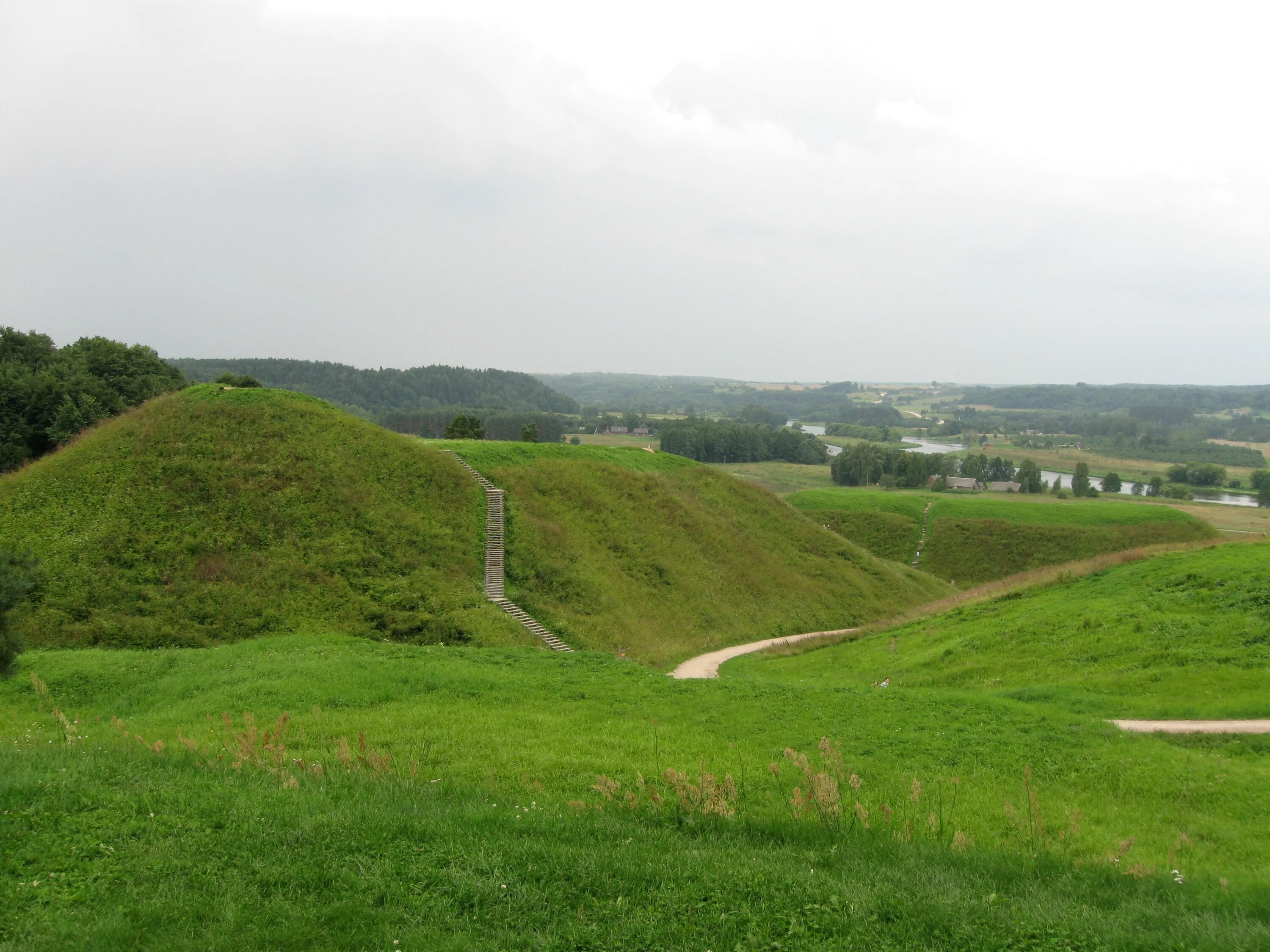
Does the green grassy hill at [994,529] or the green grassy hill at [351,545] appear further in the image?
the green grassy hill at [994,529]

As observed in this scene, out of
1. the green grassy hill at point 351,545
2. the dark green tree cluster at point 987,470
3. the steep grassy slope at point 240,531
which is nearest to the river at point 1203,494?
the dark green tree cluster at point 987,470

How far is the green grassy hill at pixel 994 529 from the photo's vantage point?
59.1 meters

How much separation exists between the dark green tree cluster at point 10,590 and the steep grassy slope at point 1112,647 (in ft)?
62.1

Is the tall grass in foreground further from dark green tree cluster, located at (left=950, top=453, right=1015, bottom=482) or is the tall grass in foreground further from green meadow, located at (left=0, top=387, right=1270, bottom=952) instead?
dark green tree cluster, located at (left=950, top=453, right=1015, bottom=482)

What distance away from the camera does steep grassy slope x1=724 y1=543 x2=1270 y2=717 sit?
647 inches

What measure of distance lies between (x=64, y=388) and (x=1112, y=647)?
5095cm

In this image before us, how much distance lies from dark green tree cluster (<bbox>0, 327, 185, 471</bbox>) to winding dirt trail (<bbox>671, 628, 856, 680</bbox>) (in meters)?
34.9

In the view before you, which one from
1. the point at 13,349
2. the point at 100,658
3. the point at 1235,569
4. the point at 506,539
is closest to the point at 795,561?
the point at 506,539

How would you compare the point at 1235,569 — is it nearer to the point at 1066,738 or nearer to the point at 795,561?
the point at 1066,738

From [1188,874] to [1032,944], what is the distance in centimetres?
323

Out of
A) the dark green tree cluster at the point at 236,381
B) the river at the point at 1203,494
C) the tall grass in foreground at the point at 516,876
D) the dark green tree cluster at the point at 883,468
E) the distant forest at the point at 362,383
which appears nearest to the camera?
the tall grass in foreground at the point at 516,876

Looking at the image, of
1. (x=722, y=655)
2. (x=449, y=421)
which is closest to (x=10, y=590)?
(x=722, y=655)

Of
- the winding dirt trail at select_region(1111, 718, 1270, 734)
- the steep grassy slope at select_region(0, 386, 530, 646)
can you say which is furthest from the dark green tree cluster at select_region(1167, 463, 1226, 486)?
the steep grassy slope at select_region(0, 386, 530, 646)

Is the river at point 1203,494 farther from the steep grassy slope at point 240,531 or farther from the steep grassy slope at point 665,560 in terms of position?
the steep grassy slope at point 240,531
